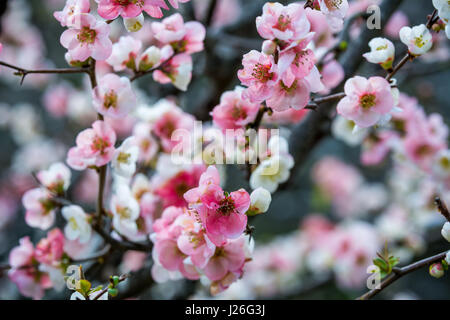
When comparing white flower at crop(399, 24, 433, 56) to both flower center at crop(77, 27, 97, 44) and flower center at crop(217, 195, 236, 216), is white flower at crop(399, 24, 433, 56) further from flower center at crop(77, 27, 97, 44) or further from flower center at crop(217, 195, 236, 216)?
flower center at crop(77, 27, 97, 44)

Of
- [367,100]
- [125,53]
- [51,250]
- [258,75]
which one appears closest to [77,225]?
[51,250]

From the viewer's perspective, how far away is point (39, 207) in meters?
0.80

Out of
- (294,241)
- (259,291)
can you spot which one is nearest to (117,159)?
(259,291)

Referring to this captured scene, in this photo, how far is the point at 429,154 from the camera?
109cm

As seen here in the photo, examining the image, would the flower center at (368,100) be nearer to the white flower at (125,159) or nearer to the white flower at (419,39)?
the white flower at (419,39)

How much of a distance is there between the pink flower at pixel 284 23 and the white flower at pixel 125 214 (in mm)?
392

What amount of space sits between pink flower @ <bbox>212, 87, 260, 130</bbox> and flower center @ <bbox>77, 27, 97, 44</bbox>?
0.22 meters

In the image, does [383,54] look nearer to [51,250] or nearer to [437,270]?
[437,270]

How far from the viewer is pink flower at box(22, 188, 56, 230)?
80 centimetres

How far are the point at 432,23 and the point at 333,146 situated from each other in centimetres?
A: 239

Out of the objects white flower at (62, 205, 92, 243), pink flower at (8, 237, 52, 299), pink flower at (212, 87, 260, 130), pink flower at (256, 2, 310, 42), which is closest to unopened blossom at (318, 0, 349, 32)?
pink flower at (256, 2, 310, 42)

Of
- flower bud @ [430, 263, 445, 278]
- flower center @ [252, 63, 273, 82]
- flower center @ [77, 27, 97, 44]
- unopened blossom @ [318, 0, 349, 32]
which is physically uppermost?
unopened blossom @ [318, 0, 349, 32]

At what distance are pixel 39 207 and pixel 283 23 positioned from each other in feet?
1.86
